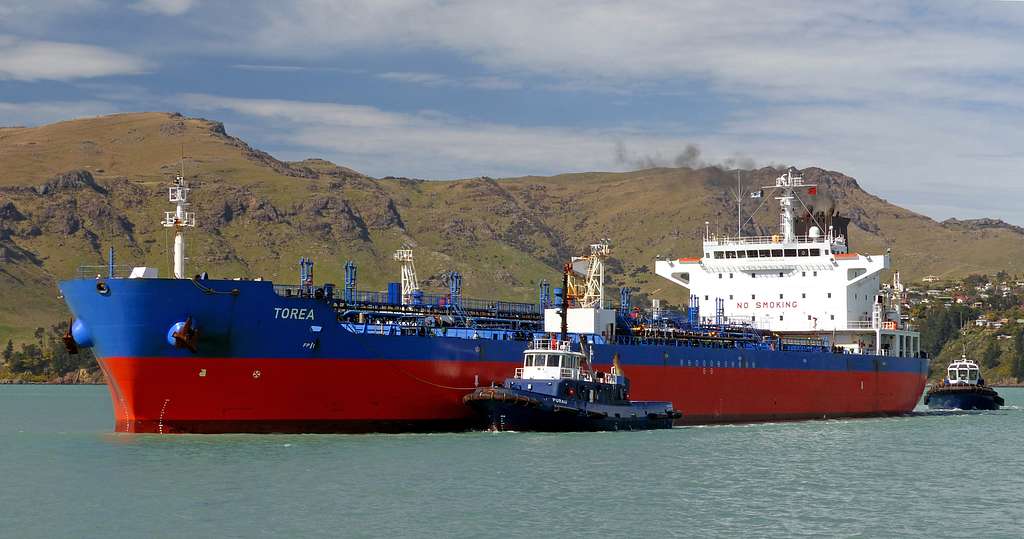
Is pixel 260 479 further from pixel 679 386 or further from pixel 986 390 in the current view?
pixel 986 390

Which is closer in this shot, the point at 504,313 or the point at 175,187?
the point at 175,187

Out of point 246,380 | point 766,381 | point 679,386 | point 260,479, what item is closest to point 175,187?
point 246,380

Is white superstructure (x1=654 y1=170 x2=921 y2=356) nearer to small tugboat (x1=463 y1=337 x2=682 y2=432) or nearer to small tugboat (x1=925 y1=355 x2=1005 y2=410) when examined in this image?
small tugboat (x1=925 y1=355 x2=1005 y2=410)

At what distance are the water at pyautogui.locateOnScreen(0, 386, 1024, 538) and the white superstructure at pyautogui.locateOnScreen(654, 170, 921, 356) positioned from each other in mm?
16167

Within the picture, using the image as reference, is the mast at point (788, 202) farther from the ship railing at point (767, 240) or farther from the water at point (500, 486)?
the water at point (500, 486)

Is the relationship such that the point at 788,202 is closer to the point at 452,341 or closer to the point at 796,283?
the point at 796,283

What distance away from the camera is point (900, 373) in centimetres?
6378

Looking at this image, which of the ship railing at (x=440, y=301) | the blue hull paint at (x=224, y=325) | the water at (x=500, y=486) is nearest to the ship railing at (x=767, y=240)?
the ship railing at (x=440, y=301)

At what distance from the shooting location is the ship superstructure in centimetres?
3791

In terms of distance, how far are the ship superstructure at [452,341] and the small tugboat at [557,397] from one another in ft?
3.26

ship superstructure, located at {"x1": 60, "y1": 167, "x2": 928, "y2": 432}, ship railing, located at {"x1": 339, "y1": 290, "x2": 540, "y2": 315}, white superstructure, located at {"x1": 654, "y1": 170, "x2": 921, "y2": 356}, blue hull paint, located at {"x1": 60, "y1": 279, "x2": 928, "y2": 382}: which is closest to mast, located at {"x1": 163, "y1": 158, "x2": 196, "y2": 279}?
ship superstructure, located at {"x1": 60, "y1": 167, "x2": 928, "y2": 432}

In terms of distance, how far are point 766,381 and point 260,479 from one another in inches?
1150

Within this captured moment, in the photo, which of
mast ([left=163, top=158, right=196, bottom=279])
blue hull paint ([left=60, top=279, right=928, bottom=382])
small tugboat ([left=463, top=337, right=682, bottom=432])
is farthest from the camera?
small tugboat ([left=463, top=337, right=682, bottom=432])

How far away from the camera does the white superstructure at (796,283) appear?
60.0 m
